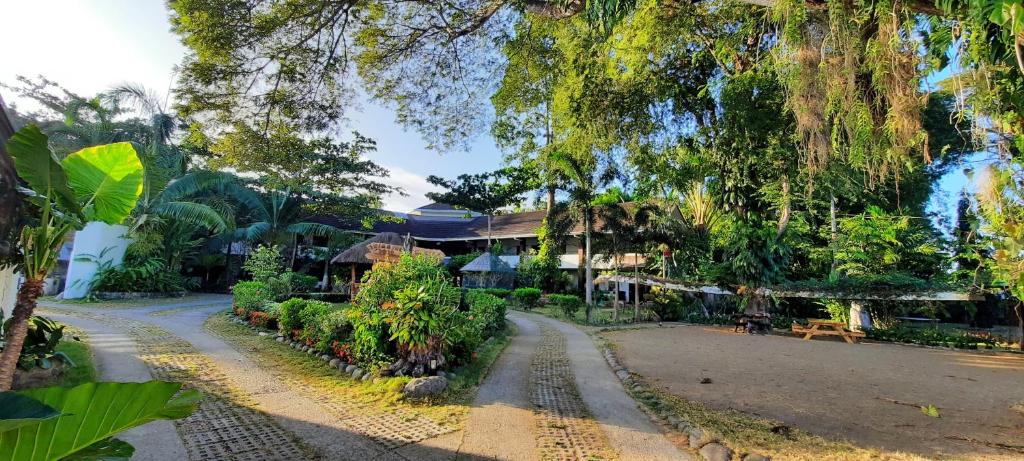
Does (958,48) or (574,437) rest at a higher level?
(958,48)

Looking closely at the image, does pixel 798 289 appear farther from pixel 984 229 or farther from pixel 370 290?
pixel 370 290

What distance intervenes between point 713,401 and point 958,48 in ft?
14.7

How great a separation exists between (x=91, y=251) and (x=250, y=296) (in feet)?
30.6

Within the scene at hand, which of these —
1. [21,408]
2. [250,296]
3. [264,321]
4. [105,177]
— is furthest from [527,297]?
[21,408]

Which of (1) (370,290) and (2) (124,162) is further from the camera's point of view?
(1) (370,290)

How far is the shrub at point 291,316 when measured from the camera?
30.7 feet

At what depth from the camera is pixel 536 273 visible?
24.6 metres

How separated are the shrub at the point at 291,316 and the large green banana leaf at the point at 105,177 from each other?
4.82m

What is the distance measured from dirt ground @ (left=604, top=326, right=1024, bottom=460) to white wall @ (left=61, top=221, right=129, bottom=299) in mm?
18619

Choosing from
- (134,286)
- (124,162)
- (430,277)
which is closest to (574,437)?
(430,277)

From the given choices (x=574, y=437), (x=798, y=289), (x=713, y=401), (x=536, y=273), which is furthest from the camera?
(x=536, y=273)

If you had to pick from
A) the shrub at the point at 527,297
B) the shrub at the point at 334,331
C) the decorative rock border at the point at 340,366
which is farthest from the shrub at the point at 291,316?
the shrub at the point at 527,297

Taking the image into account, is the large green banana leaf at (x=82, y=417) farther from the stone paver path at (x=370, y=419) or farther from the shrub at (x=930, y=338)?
the shrub at (x=930, y=338)

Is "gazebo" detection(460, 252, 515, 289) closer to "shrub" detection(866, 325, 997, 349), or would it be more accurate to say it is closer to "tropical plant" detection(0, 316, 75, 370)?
"shrub" detection(866, 325, 997, 349)
